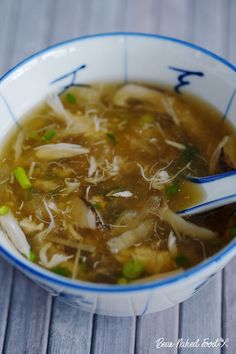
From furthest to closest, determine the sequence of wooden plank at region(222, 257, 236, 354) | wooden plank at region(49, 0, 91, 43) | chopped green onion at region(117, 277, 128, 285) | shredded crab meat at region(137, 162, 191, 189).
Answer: wooden plank at region(49, 0, 91, 43), shredded crab meat at region(137, 162, 191, 189), wooden plank at region(222, 257, 236, 354), chopped green onion at region(117, 277, 128, 285)

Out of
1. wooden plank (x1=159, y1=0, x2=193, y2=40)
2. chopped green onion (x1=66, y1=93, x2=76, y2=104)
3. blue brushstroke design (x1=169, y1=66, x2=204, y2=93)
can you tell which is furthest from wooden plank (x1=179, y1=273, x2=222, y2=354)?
wooden plank (x1=159, y1=0, x2=193, y2=40)

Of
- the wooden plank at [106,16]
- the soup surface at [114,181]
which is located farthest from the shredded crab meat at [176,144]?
the wooden plank at [106,16]

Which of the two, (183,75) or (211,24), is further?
(211,24)

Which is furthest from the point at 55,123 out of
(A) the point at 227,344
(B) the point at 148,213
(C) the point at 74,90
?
Answer: (A) the point at 227,344

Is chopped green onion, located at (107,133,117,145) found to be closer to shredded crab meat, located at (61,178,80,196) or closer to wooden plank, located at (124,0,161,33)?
shredded crab meat, located at (61,178,80,196)

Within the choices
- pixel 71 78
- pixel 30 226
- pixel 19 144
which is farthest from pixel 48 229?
pixel 71 78

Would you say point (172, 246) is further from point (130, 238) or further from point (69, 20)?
point (69, 20)
